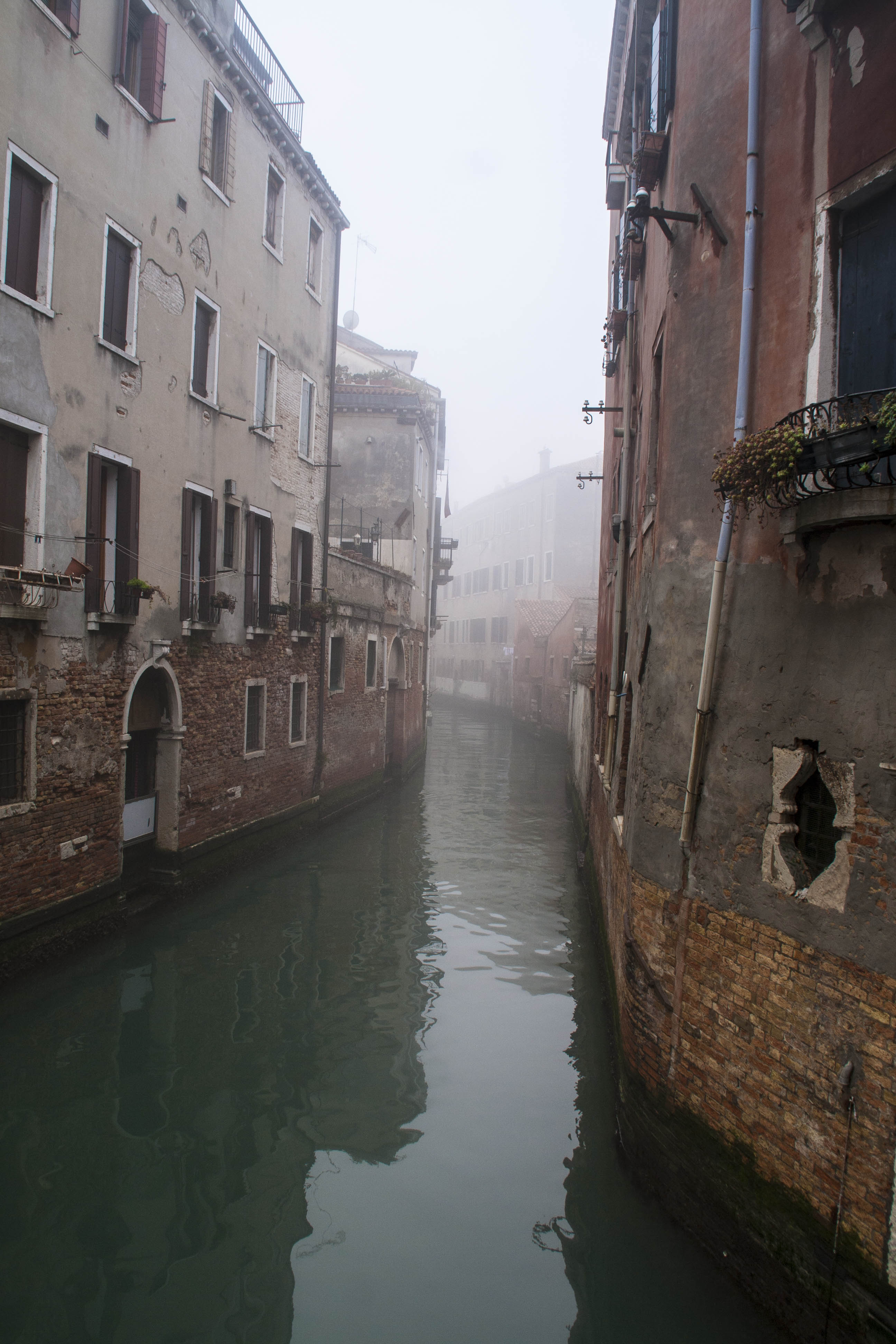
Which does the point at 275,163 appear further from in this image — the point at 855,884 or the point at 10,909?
the point at 855,884

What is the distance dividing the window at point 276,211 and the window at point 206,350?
2.39m

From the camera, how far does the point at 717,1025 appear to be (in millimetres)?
4629

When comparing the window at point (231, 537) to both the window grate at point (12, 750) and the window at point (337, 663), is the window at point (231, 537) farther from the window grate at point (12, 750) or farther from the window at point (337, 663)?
the window grate at point (12, 750)

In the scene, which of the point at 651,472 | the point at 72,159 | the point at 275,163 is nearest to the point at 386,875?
the point at 651,472

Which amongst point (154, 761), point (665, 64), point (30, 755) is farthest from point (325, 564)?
point (665, 64)

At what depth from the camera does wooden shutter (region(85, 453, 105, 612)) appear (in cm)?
898

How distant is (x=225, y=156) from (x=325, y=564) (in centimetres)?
657

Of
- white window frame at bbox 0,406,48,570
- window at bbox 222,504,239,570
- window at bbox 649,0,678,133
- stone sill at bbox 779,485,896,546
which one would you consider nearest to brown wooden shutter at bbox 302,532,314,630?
window at bbox 222,504,239,570

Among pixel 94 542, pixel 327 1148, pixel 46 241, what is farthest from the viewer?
pixel 94 542

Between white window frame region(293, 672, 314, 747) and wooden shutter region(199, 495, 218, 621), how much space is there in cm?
312

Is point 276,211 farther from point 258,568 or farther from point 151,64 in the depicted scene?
point 258,568

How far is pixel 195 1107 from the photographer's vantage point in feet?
20.1

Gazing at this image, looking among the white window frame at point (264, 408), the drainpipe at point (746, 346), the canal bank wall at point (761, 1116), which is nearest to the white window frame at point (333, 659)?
the white window frame at point (264, 408)

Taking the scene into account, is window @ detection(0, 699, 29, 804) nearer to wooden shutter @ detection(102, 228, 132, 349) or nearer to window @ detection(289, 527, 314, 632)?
wooden shutter @ detection(102, 228, 132, 349)
